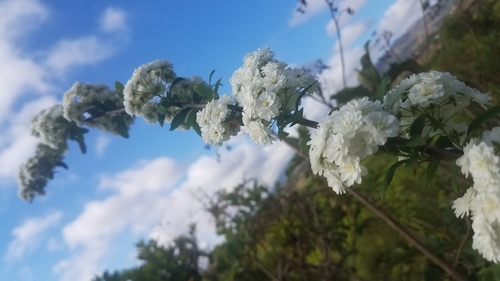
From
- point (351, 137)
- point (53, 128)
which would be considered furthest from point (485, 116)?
point (53, 128)

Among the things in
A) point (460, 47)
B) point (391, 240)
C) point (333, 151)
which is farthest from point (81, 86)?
point (460, 47)

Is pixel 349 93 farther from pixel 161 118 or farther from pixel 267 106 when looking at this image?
pixel 267 106

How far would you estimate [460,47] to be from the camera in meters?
5.67

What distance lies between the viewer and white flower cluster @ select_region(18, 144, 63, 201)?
144 inches

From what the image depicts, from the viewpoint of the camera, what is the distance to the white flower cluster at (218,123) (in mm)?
1674

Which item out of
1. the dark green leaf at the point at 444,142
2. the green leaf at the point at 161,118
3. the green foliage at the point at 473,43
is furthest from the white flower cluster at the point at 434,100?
the green foliage at the point at 473,43

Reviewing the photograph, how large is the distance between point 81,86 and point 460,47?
15.5ft

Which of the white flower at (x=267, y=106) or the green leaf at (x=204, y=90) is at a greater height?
the green leaf at (x=204, y=90)

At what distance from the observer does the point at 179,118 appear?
2230 mm

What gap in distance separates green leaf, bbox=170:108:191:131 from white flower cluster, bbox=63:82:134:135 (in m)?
0.87

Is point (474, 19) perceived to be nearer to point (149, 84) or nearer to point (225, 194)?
point (225, 194)

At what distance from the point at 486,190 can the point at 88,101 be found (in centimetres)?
259

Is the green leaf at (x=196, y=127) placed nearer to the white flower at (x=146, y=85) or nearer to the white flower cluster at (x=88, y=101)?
the white flower at (x=146, y=85)

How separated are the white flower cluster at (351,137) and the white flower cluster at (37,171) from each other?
9.81 feet
